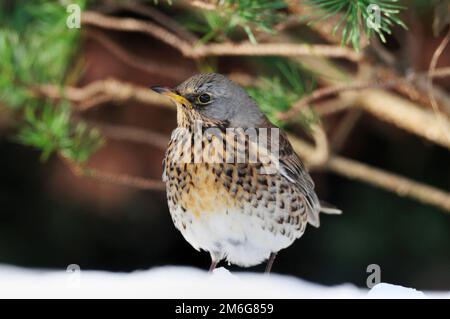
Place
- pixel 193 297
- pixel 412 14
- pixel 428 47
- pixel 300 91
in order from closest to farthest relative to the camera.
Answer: pixel 193 297 → pixel 300 91 → pixel 412 14 → pixel 428 47

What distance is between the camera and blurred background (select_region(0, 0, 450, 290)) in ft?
4.39

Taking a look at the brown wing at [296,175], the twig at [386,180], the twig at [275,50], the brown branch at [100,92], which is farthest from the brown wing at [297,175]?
the brown branch at [100,92]

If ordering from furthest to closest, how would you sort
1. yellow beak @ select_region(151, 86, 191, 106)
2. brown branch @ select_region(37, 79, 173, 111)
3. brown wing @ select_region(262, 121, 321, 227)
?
brown branch @ select_region(37, 79, 173, 111)
brown wing @ select_region(262, 121, 321, 227)
yellow beak @ select_region(151, 86, 191, 106)

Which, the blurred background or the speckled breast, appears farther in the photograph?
the blurred background

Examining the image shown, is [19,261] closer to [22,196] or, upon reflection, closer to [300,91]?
[22,196]

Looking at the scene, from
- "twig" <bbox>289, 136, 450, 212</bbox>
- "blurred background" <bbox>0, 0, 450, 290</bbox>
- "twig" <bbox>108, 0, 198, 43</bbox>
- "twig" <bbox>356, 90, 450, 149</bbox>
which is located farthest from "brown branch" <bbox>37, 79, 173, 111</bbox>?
"twig" <bbox>356, 90, 450, 149</bbox>

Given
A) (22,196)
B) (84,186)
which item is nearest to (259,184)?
(84,186)

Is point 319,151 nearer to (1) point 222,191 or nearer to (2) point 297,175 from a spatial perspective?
(2) point 297,175

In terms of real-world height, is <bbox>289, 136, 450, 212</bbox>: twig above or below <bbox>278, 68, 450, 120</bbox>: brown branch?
below

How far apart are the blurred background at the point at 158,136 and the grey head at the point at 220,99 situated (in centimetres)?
20

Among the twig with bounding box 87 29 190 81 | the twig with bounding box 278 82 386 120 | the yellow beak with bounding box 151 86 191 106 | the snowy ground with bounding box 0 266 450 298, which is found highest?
the twig with bounding box 87 29 190 81

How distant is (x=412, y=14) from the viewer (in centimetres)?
144

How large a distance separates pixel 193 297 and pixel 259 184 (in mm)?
179

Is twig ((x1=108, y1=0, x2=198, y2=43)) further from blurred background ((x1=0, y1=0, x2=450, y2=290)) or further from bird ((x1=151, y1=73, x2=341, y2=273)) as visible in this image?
bird ((x1=151, y1=73, x2=341, y2=273))
